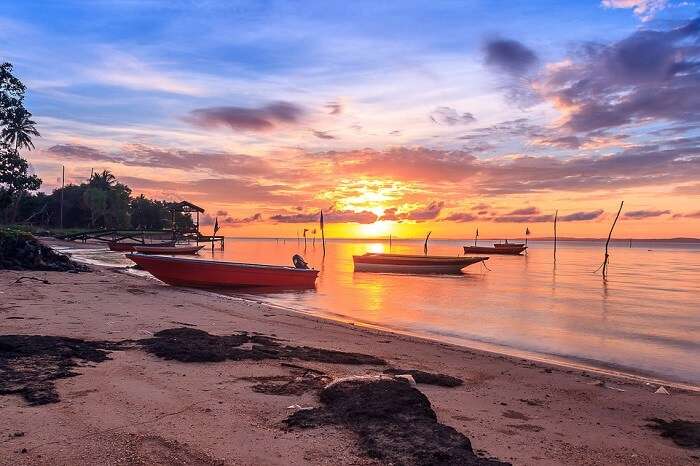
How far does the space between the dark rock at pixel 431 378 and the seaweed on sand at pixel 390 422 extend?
1.33 meters

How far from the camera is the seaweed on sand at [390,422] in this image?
3.51m

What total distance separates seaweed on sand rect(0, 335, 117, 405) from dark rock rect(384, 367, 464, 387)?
366 centimetres

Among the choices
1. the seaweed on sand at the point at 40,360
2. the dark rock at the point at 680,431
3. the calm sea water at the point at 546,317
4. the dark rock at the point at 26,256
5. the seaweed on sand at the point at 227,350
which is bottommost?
the calm sea water at the point at 546,317

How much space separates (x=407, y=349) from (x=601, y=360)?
15.0 feet

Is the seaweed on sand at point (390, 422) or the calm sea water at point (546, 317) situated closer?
the seaweed on sand at point (390, 422)

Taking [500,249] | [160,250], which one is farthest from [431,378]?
[500,249]

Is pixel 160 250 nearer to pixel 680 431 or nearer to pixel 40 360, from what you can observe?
pixel 40 360

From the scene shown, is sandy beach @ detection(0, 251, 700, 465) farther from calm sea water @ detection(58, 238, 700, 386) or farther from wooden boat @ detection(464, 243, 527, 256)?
wooden boat @ detection(464, 243, 527, 256)

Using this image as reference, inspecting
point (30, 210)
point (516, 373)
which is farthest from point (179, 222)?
point (516, 373)

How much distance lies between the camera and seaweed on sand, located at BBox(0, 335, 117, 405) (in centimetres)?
450

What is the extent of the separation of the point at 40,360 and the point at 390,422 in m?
4.00

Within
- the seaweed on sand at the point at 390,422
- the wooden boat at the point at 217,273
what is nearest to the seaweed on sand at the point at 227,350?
the seaweed on sand at the point at 390,422

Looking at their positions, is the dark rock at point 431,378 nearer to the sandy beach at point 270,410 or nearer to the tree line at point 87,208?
the sandy beach at point 270,410

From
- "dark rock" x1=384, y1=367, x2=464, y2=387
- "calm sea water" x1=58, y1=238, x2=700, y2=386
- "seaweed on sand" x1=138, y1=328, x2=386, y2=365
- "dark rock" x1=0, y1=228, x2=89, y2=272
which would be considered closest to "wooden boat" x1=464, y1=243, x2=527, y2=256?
"calm sea water" x1=58, y1=238, x2=700, y2=386
